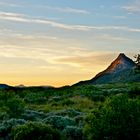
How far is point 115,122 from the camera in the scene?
20766mm

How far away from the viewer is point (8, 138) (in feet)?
76.5

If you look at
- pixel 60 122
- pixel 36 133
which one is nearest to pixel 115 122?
pixel 36 133

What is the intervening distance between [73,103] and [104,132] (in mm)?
23433

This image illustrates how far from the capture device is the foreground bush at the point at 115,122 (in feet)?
67.4

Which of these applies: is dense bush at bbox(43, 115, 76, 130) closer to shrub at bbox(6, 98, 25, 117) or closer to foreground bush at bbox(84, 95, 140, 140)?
shrub at bbox(6, 98, 25, 117)

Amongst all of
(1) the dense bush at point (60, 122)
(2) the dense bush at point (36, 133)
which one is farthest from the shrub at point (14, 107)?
(2) the dense bush at point (36, 133)

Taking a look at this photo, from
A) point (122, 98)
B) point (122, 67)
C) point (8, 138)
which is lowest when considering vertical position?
point (8, 138)

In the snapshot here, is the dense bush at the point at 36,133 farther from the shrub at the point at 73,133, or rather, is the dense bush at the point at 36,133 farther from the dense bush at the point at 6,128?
the dense bush at the point at 6,128

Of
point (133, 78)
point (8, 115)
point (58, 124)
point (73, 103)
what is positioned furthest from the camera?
point (133, 78)

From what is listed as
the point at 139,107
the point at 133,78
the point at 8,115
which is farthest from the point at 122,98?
the point at 133,78

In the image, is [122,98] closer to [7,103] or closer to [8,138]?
[8,138]

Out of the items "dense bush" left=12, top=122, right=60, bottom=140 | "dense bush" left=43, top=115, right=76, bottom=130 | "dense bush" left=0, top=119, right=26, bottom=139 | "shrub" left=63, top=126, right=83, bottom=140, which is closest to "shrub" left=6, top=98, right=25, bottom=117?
"dense bush" left=43, top=115, right=76, bottom=130

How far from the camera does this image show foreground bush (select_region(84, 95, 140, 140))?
808 inches

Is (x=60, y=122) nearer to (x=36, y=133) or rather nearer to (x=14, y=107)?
(x=36, y=133)
